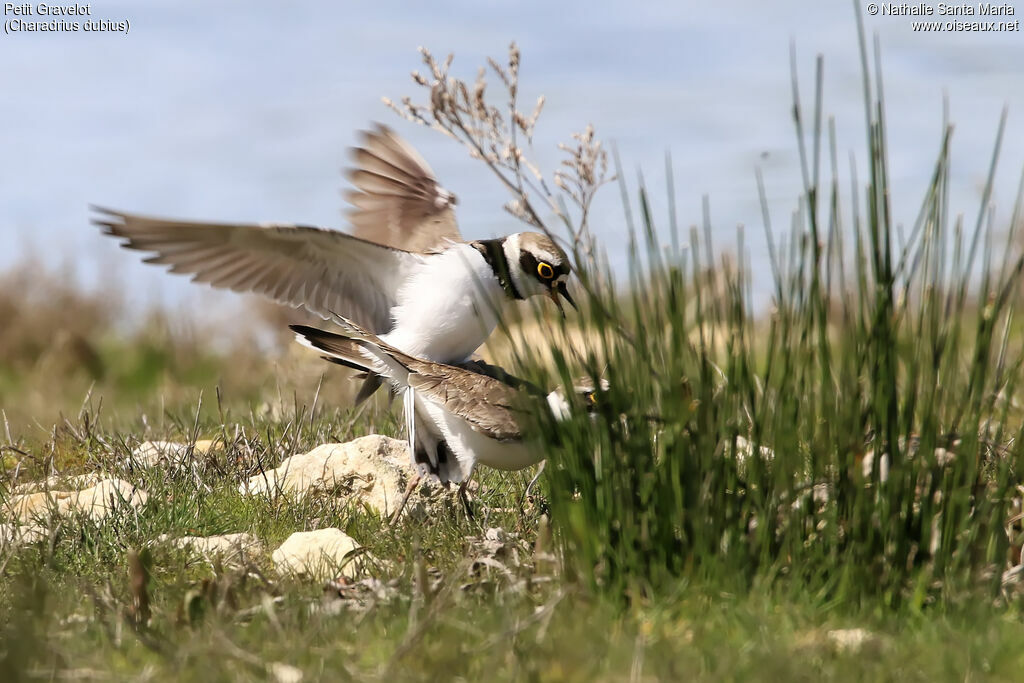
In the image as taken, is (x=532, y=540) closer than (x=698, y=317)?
No

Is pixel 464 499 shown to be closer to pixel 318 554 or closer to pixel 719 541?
pixel 318 554

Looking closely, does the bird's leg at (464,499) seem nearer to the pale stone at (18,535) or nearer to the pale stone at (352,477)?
the pale stone at (352,477)

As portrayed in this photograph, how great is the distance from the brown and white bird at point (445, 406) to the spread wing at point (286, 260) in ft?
2.18

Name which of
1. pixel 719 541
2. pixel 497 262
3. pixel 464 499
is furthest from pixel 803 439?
pixel 497 262

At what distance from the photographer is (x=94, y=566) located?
4559 mm

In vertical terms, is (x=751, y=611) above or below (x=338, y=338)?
below

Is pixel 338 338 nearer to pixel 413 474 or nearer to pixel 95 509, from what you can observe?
pixel 413 474

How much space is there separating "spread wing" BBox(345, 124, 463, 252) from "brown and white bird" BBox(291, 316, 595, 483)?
6.21ft

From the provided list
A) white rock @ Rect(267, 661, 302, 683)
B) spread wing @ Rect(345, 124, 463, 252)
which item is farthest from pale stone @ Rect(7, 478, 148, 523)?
spread wing @ Rect(345, 124, 463, 252)

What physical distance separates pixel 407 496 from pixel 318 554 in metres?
0.75

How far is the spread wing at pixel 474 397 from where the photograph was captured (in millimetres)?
4996

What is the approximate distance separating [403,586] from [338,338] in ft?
5.76

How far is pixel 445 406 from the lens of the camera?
17.1ft

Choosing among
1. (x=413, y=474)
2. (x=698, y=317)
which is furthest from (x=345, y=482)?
(x=698, y=317)
